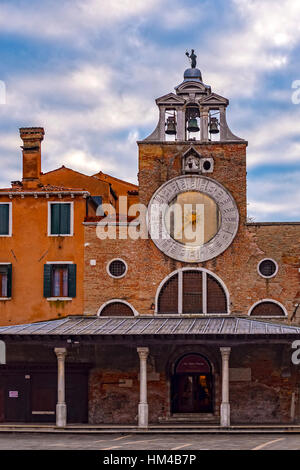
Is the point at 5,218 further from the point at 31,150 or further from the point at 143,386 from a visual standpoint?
the point at 143,386

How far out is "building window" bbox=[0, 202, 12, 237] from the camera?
4128 centimetres

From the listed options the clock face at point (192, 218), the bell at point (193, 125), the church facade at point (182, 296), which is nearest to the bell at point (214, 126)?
the church facade at point (182, 296)

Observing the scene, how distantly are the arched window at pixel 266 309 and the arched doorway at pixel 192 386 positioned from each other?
2.89 metres

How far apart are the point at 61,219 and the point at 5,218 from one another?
2449mm

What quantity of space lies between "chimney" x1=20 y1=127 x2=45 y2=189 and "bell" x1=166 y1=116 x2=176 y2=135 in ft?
20.3

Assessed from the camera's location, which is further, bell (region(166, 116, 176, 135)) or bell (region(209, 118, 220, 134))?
bell (region(166, 116, 176, 135))

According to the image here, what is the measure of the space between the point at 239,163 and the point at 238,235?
3.12 metres

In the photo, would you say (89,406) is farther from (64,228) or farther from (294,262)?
(294,262)

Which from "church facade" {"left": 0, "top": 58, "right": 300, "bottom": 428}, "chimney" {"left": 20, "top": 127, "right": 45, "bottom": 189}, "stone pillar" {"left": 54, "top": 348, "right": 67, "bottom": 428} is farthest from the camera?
"chimney" {"left": 20, "top": 127, "right": 45, "bottom": 189}

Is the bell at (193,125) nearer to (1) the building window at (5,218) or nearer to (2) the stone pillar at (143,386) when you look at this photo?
(1) the building window at (5,218)

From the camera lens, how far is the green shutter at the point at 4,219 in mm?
41312

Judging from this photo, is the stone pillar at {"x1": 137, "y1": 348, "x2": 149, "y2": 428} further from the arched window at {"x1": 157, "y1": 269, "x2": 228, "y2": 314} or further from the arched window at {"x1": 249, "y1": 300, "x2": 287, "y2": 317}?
the arched window at {"x1": 249, "y1": 300, "x2": 287, "y2": 317}

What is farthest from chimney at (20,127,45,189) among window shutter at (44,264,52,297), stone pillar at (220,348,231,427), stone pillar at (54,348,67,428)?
stone pillar at (220,348,231,427)

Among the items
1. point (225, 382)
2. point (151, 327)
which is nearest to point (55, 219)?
point (151, 327)
